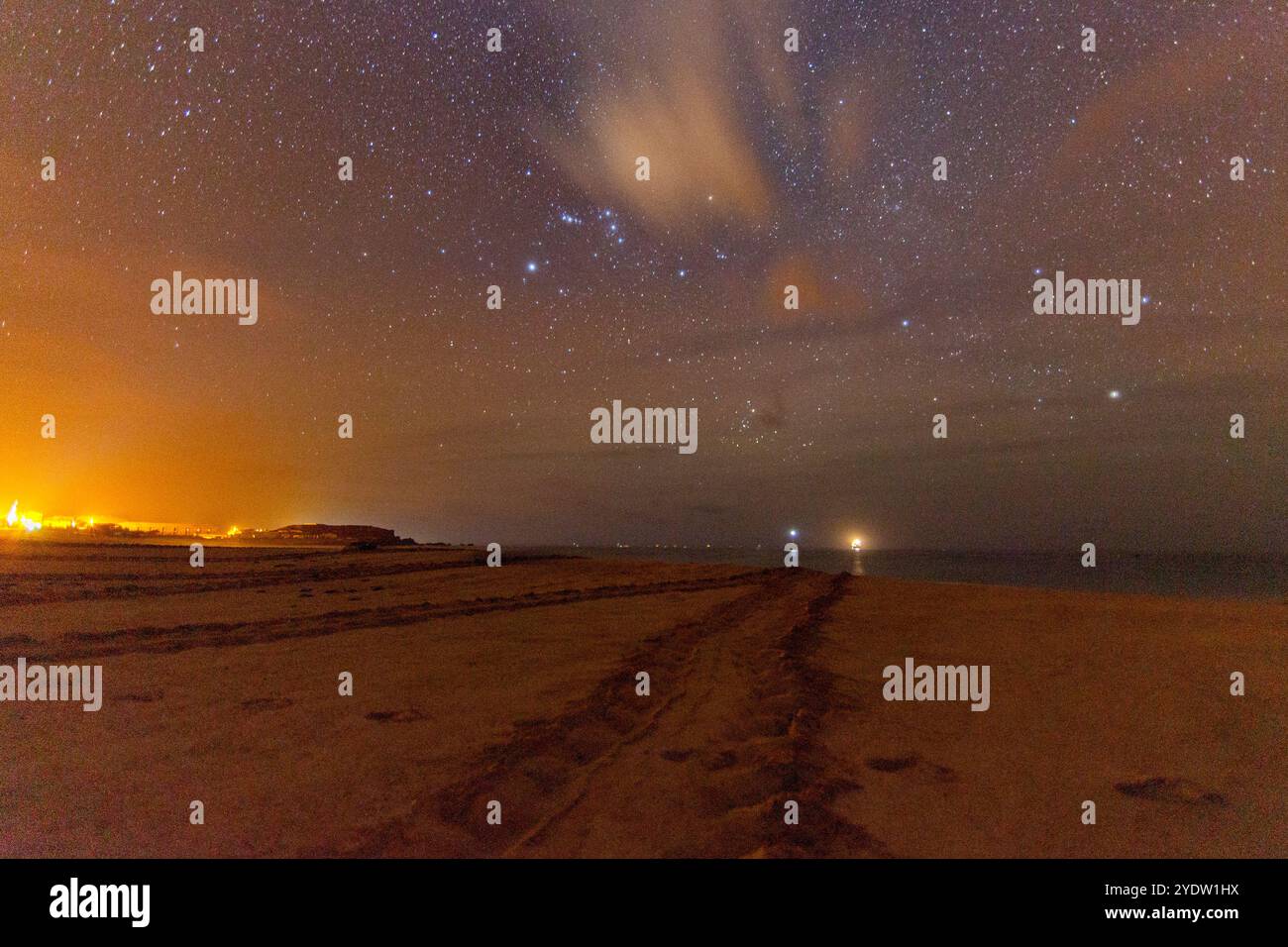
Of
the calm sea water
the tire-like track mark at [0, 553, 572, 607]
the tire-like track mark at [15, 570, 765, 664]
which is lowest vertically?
the calm sea water

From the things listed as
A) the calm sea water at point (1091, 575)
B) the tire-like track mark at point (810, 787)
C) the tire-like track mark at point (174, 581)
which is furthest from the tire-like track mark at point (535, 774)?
the calm sea water at point (1091, 575)

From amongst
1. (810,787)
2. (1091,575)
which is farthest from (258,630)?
(1091,575)

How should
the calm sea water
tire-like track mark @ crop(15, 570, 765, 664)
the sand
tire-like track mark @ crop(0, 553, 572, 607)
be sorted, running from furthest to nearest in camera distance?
the calm sea water < tire-like track mark @ crop(0, 553, 572, 607) < tire-like track mark @ crop(15, 570, 765, 664) < the sand

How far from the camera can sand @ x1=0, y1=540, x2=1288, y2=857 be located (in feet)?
15.6

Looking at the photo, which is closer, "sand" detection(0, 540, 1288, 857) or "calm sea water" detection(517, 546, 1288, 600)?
"sand" detection(0, 540, 1288, 857)

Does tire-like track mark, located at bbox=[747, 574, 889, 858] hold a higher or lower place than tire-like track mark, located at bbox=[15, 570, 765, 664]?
lower

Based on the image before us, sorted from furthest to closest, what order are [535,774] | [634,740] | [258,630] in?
1. [258,630]
2. [634,740]
3. [535,774]

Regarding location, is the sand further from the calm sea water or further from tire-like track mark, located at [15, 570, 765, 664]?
the calm sea water

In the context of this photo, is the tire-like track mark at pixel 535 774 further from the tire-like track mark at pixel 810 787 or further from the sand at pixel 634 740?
the tire-like track mark at pixel 810 787

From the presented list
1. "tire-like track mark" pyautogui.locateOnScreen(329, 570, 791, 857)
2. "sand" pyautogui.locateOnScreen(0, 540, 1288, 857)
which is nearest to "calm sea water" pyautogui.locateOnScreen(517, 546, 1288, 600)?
"sand" pyautogui.locateOnScreen(0, 540, 1288, 857)

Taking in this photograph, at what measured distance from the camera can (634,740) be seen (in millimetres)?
6648

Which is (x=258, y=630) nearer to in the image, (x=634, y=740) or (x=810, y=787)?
(x=634, y=740)
